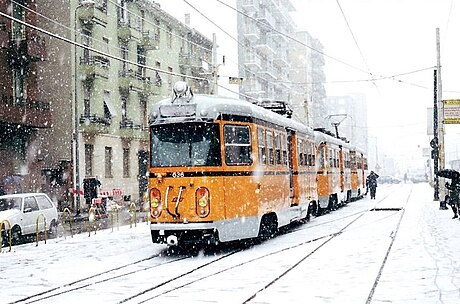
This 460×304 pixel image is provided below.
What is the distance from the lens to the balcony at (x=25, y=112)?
96.8ft

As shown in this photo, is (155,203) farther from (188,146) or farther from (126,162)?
(126,162)

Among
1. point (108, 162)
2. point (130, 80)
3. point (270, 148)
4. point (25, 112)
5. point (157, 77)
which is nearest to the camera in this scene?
point (270, 148)

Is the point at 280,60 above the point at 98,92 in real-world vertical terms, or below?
above

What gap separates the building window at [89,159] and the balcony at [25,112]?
160 inches

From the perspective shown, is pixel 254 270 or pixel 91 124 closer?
pixel 254 270

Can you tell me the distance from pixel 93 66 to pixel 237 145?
25006mm

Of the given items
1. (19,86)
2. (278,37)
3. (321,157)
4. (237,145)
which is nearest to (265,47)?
(278,37)

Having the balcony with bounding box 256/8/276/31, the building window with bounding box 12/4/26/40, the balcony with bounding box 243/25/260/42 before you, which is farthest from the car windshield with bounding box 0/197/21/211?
the balcony with bounding box 256/8/276/31

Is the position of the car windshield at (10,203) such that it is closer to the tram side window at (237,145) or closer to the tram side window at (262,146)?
the tram side window at (262,146)

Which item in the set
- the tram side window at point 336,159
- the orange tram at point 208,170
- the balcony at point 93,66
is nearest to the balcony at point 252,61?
the balcony at point 93,66

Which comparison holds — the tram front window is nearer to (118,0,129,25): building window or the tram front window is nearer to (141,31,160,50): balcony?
(118,0,129,25): building window

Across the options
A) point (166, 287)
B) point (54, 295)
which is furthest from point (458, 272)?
point (54, 295)

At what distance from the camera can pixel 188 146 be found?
12.9 meters

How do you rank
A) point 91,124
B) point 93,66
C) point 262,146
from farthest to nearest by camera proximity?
point 93,66
point 91,124
point 262,146
